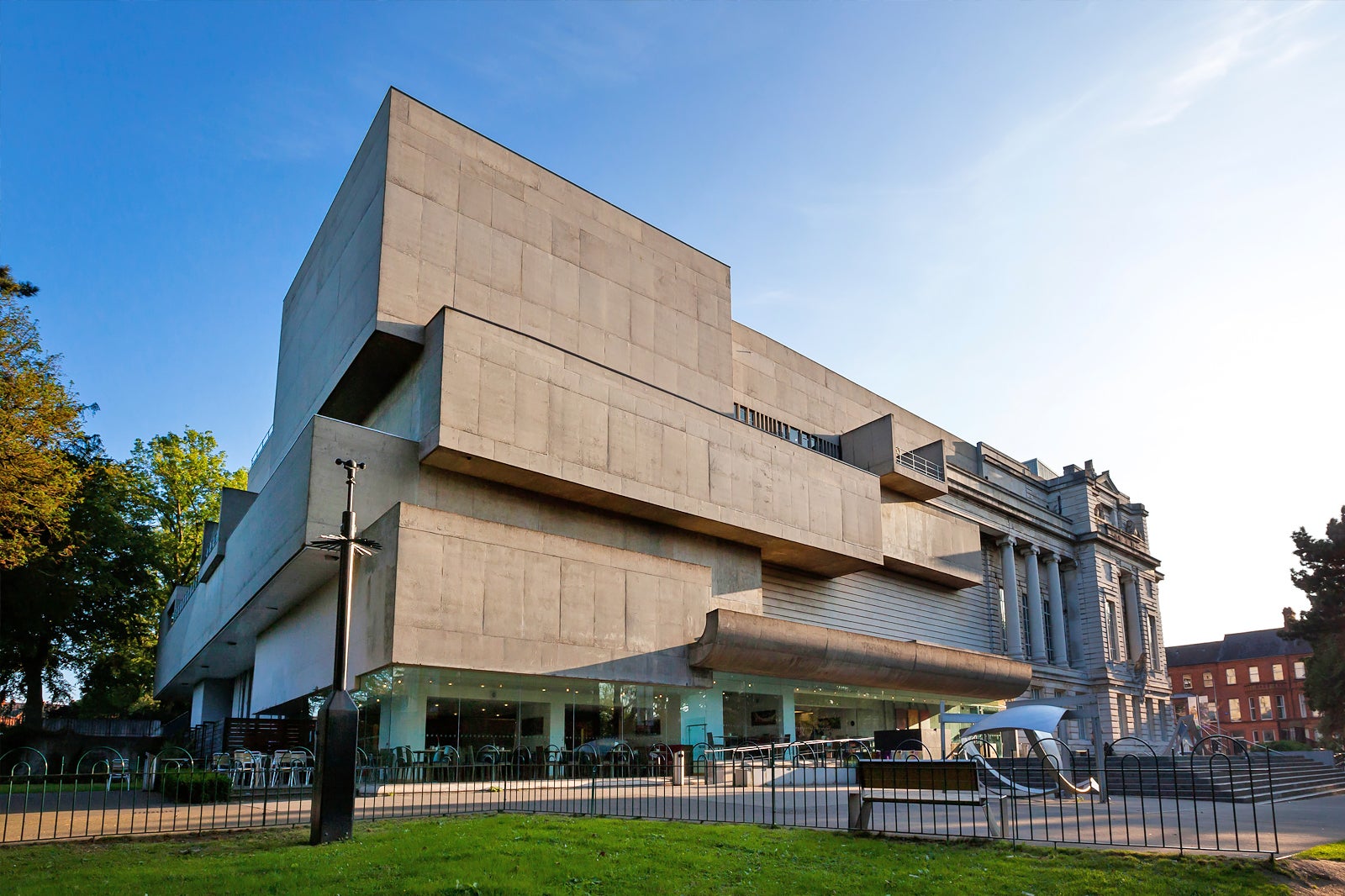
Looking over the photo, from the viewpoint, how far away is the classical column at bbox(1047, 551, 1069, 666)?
202ft

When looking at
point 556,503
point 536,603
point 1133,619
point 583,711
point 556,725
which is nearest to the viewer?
point 536,603

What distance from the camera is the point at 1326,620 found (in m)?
54.9

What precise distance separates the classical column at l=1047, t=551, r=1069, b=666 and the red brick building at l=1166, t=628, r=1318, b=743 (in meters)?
39.0

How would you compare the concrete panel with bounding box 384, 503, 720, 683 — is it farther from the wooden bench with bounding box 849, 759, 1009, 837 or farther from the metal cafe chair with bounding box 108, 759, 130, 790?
the wooden bench with bounding box 849, 759, 1009, 837

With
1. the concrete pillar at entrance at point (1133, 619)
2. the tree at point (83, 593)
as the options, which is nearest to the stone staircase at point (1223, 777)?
the tree at point (83, 593)

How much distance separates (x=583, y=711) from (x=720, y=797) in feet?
27.5

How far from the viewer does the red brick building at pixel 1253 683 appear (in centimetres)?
9569

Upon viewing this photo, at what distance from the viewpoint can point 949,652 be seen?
1770 inches

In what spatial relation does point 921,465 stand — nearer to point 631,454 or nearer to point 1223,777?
point 631,454

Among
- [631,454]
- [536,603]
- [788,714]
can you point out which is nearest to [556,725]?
[536,603]

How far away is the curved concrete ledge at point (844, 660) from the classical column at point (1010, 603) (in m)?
6.90

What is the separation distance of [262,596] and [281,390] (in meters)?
14.4

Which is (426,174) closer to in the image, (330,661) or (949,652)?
(330,661)

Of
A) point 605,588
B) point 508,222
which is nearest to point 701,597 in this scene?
point 605,588
